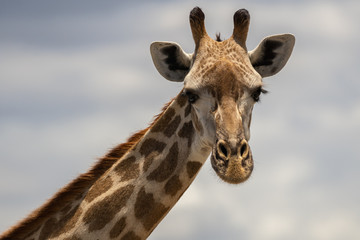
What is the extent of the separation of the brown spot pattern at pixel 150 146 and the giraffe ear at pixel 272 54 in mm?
2399

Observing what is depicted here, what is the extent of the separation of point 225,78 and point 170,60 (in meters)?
1.57

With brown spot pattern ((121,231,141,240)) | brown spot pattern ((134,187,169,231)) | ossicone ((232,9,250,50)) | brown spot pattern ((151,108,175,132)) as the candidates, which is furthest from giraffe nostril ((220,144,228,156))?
ossicone ((232,9,250,50))

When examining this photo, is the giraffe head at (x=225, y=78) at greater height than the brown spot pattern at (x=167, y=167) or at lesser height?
greater

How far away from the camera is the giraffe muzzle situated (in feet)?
37.2

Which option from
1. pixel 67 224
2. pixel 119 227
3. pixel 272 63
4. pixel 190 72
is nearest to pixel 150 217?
pixel 119 227

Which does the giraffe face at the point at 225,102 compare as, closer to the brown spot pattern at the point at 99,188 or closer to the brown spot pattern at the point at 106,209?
the brown spot pattern at the point at 106,209

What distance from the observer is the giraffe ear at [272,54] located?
13453 mm

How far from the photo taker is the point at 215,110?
12.2 m

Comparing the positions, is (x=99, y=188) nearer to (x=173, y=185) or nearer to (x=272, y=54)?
(x=173, y=185)

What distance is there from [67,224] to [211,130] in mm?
3066

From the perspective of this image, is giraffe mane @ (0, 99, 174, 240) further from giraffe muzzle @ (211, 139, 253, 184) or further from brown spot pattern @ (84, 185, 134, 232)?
giraffe muzzle @ (211, 139, 253, 184)

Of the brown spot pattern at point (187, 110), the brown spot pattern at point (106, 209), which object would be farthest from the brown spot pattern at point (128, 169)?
the brown spot pattern at point (187, 110)

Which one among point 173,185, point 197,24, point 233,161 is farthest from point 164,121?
point 233,161

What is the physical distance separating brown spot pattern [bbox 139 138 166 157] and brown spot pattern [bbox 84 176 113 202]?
2.62 feet
